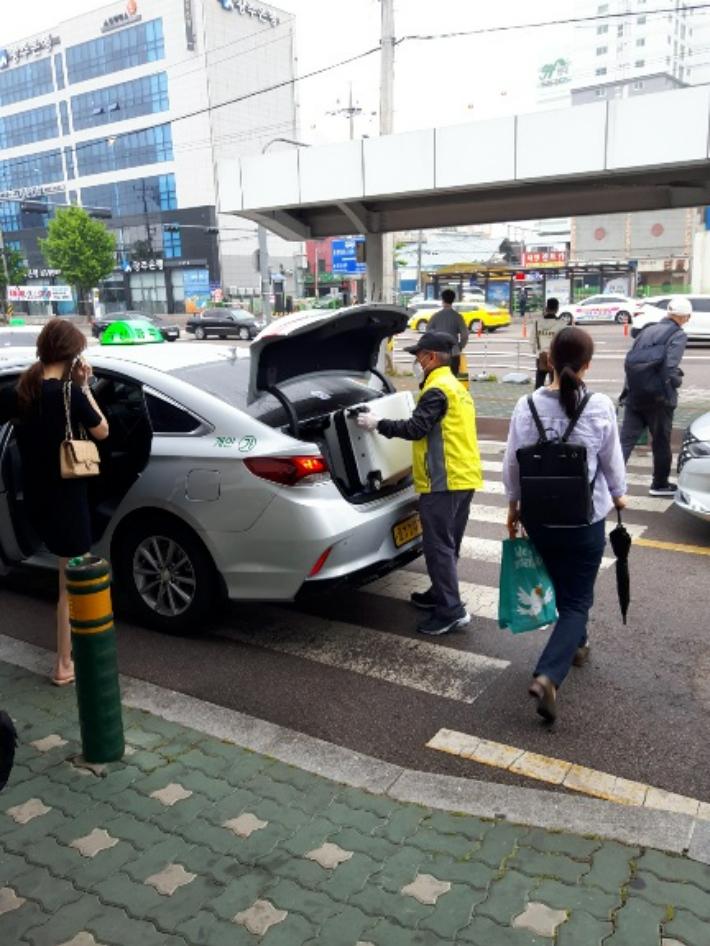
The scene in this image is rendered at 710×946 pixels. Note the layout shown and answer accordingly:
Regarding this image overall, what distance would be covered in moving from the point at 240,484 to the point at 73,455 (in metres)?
0.89

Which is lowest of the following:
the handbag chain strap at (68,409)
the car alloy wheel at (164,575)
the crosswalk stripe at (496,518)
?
the crosswalk stripe at (496,518)

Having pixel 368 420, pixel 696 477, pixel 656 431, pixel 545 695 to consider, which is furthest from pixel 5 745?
pixel 656 431

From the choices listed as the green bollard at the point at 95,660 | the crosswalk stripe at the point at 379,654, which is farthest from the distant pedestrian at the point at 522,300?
the green bollard at the point at 95,660

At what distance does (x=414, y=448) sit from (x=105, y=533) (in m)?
1.94

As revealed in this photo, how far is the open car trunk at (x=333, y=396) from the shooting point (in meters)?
4.46

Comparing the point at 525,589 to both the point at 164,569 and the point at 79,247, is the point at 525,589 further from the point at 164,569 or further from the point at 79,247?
the point at 79,247

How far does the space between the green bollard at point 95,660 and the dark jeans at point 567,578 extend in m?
1.88

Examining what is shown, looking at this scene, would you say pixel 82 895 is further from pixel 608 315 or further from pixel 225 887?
pixel 608 315

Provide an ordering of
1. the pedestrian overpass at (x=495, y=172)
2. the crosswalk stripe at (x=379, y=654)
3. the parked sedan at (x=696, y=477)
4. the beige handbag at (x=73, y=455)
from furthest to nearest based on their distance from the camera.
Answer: the pedestrian overpass at (x=495, y=172) < the parked sedan at (x=696, y=477) < the crosswalk stripe at (x=379, y=654) < the beige handbag at (x=73, y=455)

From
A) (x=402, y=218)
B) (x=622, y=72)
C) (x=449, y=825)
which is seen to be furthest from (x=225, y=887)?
(x=622, y=72)

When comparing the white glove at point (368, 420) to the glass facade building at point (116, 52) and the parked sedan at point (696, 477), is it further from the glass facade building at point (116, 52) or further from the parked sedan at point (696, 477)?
the glass facade building at point (116, 52)

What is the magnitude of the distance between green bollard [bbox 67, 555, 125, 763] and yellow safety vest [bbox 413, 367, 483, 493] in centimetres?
190

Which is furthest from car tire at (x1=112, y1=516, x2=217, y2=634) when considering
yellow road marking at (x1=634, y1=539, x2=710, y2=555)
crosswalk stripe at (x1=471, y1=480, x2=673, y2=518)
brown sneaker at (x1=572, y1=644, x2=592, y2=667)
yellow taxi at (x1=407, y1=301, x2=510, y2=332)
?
yellow taxi at (x1=407, y1=301, x2=510, y2=332)

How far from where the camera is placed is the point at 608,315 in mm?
36812
